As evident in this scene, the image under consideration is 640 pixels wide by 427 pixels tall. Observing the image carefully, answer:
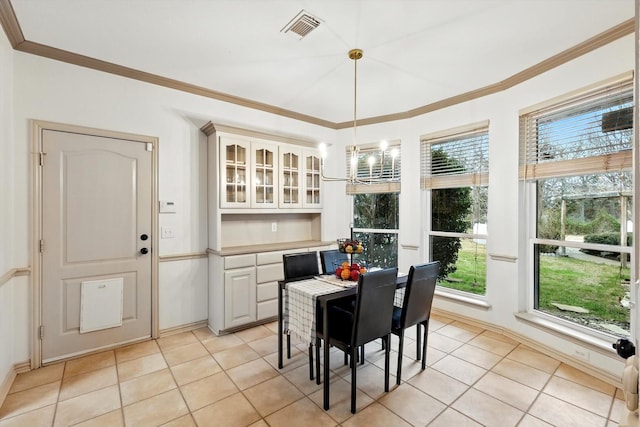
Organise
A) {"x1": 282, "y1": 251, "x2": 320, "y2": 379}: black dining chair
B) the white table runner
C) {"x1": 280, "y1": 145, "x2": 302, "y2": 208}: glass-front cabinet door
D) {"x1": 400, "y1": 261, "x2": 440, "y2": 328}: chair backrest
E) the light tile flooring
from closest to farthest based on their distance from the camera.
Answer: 1. the light tile flooring
2. the white table runner
3. {"x1": 400, "y1": 261, "x2": 440, "y2": 328}: chair backrest
4. {"x1": 282, "y1": 251, "x2": 320, "y2": 379}: black dining chair
5. {"x1": 280, "y1": 145, "x2": 302, "y2": 208}: glass-front cabinet door

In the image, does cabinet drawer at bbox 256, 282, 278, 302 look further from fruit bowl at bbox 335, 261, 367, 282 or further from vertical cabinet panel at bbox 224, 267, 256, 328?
fruit bowl at bbox 335, 261, 367, 282

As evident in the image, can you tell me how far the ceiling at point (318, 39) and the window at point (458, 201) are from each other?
63cm

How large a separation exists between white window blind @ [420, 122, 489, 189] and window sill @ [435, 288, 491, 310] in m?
1.38

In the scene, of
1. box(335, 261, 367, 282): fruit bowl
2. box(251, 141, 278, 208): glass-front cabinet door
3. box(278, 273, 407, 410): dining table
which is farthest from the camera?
box(251, 141, 278, 208): glass-front cabinet door

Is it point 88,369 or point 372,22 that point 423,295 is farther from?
point 88,369

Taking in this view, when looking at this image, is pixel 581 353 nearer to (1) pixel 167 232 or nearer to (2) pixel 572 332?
(2) pixel 572 332

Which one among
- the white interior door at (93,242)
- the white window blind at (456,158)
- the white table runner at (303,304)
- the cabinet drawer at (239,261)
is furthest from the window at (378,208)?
the white interior door at (93,242)

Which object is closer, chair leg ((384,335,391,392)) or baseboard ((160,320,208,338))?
chair leg ((384,335,391,392))

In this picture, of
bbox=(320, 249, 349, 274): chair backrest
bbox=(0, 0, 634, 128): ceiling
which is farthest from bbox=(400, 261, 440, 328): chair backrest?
bbox=(0, 0, 634, 128): ceiling

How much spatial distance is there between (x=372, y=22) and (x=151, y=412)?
3.20m

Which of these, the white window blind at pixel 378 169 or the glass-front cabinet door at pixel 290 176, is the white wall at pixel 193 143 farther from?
the glass-front cabinet door at pixel 290 176

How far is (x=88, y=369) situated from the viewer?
2.59 metres

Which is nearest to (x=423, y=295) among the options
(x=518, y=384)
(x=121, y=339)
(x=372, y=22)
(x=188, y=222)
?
(x=518, y=384)

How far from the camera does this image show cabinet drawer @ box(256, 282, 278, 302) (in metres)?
3.54
